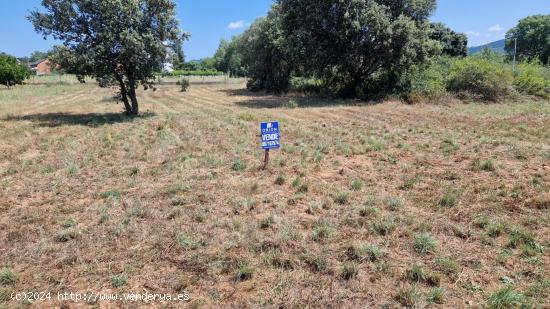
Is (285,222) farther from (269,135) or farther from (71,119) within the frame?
(71,119)

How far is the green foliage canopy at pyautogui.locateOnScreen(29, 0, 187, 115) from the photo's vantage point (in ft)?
46.8

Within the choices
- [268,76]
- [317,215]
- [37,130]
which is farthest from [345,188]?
[268,76]

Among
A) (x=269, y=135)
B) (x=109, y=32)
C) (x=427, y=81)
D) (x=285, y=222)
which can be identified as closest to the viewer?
(x=285, y=222)

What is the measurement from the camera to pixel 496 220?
5.09 m

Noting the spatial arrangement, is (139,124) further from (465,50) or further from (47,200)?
(465,50)

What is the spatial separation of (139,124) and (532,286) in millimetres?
13238

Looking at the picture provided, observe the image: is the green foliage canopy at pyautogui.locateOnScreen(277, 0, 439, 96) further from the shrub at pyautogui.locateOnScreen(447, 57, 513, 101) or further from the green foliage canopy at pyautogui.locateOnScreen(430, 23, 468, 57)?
the green foliage canopy at pyautogui.locateOnScreen(430, 23, 468, 57)

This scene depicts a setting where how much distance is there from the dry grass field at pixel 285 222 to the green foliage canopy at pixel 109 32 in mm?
5418

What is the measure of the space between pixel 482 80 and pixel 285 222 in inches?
816

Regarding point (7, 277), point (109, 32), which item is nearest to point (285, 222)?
point (7, 277)

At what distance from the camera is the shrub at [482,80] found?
21.5m

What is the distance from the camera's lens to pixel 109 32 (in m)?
14.2

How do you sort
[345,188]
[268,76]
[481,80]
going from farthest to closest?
[268,76], [481,80], [345,188]

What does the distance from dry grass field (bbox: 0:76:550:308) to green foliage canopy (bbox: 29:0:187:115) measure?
542 cm
